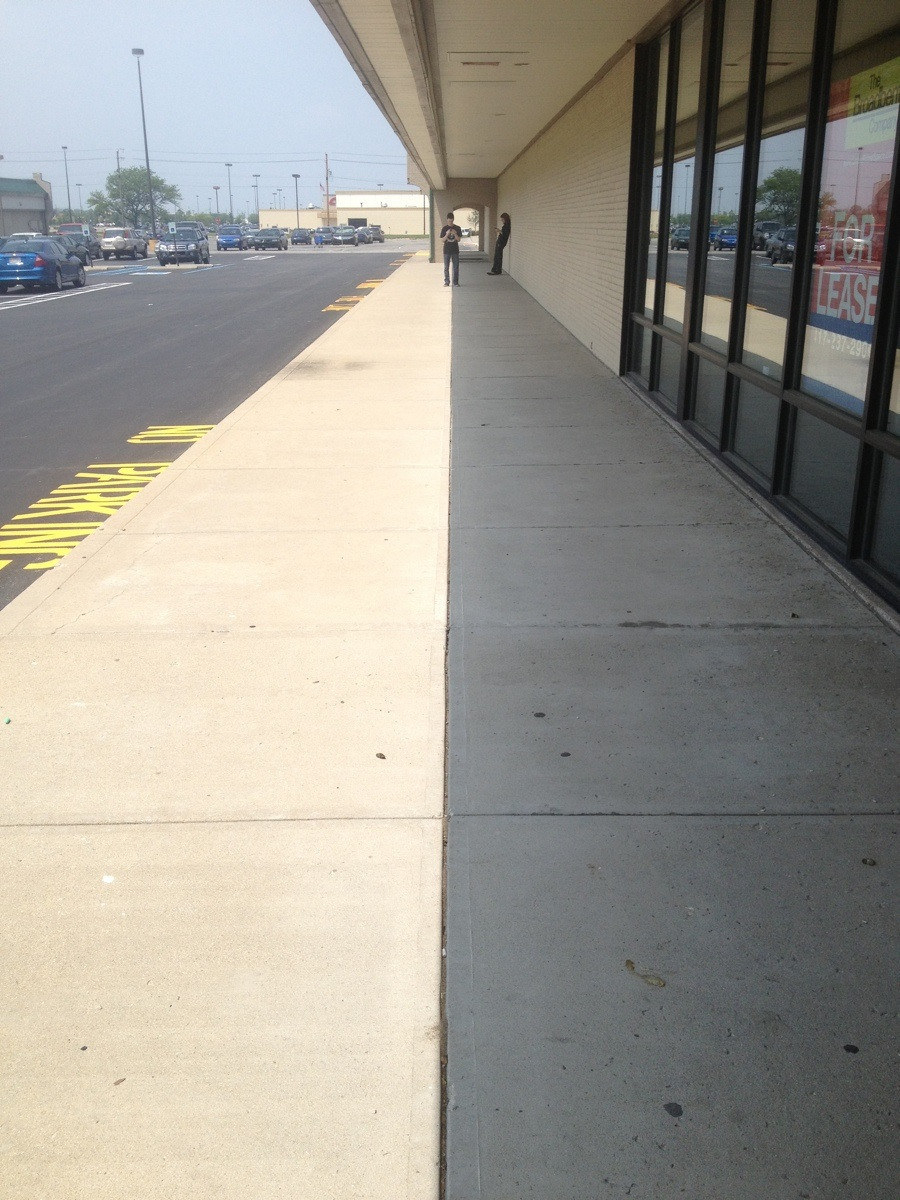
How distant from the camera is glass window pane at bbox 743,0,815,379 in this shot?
21.6 feet

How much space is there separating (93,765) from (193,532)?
3.11 meters

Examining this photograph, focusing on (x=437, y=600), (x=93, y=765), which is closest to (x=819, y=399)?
(x=437, y=600)

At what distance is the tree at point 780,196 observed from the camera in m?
6.64

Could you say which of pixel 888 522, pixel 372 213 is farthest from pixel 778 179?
pixel 372 213

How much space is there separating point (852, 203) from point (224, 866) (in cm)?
471

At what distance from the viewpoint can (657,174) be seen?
437 inches

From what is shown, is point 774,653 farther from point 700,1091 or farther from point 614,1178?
point 614,1178

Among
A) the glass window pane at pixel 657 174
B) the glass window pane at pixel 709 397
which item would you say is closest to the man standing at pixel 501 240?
the glass window pane at pixel 657 174

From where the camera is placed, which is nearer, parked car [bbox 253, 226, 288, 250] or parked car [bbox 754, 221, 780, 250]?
parked car [bbox 754, 221, 780, 250]

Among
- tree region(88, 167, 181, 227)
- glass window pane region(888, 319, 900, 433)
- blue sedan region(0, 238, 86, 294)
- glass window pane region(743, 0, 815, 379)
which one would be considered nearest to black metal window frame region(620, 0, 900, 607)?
glass window pane region(888, 319, 900, 433)

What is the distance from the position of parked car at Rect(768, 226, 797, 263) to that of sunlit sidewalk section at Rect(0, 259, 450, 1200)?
271 cm

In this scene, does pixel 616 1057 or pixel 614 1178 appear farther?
pixel 616 1057

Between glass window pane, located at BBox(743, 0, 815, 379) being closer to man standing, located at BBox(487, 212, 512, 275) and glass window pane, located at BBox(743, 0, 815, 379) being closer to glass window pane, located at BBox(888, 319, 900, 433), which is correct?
glass window pane, located at BBox(888, 319, 900, 433)

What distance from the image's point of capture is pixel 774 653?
4.89 m
